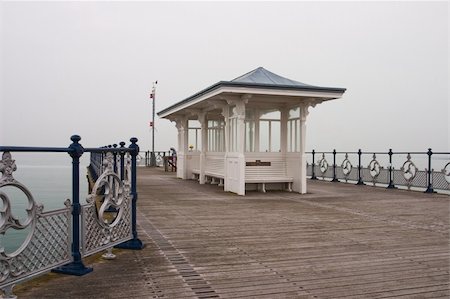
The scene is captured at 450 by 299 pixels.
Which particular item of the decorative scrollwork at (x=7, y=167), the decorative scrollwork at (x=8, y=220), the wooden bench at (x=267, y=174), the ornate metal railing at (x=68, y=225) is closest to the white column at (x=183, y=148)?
the wooden bench at (x=267, y=174)

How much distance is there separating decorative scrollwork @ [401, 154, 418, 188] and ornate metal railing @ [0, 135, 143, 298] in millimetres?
11543

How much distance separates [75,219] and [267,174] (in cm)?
916

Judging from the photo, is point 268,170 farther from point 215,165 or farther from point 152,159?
point 152,159

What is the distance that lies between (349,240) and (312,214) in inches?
96.6

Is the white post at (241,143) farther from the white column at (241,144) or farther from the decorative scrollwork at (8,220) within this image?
the decorative scrollwork at (8,220)

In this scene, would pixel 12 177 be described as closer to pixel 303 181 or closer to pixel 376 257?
pixel 376 257

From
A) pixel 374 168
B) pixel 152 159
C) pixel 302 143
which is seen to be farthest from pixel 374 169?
pixel 152 159

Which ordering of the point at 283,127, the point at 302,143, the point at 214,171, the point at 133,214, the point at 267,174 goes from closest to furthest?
the point at 133,214, the point at 302,143, the point at 267,174, the point at 283,127, the point at 214,171

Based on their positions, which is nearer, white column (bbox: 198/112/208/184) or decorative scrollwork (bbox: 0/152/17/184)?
decorative scrollwork (bbox: 0/152/17/184)

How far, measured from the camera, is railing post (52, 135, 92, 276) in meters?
4.19

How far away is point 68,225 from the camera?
417cm

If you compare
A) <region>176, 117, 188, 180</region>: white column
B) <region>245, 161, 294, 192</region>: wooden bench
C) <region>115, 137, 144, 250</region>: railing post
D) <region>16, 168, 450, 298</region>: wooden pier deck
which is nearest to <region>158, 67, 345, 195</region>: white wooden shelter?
<region>245, 161, 294, 192</region>: wooden bench

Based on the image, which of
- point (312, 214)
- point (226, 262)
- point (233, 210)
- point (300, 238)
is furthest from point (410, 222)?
point (226, 262)

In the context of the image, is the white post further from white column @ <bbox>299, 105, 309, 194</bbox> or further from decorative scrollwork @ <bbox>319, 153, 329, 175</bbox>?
decorative scrollwork @ <bbox>319, 153, 329, 175</bbox>
